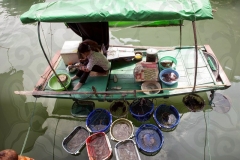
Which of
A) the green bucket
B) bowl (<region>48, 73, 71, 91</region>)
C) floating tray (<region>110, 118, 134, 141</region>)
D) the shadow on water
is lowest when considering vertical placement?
the shadow on water

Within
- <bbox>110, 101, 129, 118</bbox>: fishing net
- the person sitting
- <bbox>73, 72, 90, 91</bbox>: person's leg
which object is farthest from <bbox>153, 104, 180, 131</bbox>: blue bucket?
<bbox>73, 72, 90, 91</bbox>: person's leg

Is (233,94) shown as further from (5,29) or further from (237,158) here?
(5,29)

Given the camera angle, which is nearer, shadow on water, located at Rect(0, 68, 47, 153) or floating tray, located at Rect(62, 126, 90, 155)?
floating tray, located at Rect(62, 126, 90, 155)

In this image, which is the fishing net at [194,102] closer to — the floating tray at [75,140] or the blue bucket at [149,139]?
the blue bucket at [149,139]

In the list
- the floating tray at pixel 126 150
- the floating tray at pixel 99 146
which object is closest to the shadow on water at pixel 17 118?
the floating tray at pixel 99 146

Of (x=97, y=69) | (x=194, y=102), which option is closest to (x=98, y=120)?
(x=97, y=69)

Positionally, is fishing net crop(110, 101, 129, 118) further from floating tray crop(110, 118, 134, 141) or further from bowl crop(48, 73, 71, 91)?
bowl crop(48, 73, 71, 91)

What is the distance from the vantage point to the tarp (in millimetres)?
3045

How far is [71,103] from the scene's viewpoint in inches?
208

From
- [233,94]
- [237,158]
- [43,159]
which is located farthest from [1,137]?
[233,94]

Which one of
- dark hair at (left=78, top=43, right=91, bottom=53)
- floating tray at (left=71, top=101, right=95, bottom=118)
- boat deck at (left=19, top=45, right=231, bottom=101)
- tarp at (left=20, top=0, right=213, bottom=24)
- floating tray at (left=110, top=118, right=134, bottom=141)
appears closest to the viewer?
tarp at (left=20, top=0, right=213, bottom=24)

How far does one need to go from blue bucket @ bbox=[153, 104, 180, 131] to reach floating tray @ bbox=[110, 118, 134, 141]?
2.19 ft

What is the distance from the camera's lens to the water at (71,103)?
14.1ft

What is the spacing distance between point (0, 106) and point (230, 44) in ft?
25.5
